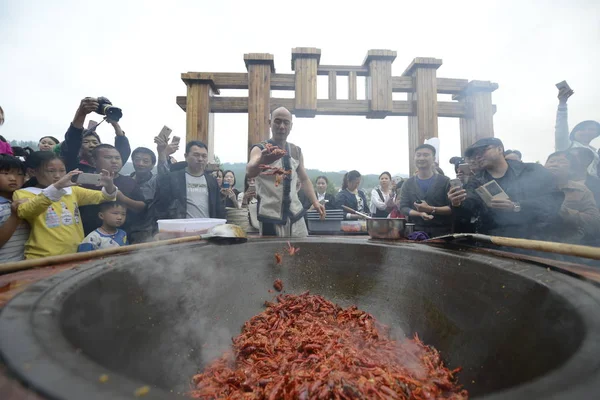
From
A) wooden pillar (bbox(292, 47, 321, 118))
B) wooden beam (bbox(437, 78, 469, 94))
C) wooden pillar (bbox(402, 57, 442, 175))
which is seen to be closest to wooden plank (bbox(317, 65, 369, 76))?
wooden pillar (bbox(292, 47, 321, 118))

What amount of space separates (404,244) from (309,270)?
3.09 ft

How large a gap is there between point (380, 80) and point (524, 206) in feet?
11.7

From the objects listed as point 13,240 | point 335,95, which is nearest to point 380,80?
point 335,95

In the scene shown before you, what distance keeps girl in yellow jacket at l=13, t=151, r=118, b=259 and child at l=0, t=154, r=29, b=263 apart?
0.21 ft

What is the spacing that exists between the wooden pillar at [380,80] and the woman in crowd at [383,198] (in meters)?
2.02

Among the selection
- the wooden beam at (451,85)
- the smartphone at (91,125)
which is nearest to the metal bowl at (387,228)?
the smartphone at (91,125)

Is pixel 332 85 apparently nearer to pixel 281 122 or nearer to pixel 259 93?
pixel 259 93

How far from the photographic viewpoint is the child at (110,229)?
11.6ft

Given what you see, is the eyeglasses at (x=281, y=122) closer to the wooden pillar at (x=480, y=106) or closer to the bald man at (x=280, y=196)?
the bald man at (x=280, y=196)

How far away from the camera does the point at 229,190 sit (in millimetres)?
6156

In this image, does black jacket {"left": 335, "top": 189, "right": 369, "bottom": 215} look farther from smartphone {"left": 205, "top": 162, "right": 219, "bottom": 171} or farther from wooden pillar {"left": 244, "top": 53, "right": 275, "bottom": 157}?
smartphone {"left": 205, "top": 162, "right": 219, "bottom": 171}

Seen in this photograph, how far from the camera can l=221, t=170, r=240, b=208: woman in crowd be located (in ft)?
20.1

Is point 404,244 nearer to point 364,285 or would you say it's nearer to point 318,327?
point 364,285

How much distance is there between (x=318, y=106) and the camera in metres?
5.78
